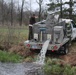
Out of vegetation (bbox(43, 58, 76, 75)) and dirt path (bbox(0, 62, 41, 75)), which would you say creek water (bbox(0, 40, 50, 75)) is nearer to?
dirt path (bbox(0, 62, 41, 75))

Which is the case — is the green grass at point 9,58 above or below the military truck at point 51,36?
below

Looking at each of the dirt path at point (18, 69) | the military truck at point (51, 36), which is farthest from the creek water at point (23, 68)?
the military truck at point (51, 36)

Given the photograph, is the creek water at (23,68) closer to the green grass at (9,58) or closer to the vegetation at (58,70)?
the vegetation at (58,70)

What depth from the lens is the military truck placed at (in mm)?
16398

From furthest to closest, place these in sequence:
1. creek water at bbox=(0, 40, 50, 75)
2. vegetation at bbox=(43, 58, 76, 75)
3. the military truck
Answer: the military truck
creek water at bbox=(0, 40, 50, 75)
vegetation at bbox=(43, 58, 76, 75)

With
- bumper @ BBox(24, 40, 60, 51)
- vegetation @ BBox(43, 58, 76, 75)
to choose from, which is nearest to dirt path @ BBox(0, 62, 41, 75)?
vegetation @ BBox(43, 58, 76, 75)

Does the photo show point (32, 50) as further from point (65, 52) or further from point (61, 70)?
point (61, 70)

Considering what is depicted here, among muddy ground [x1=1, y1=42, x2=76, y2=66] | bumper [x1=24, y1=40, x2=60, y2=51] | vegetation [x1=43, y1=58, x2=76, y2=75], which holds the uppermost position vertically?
bumper [x1=24, y1=40, x2=60, y2=51]

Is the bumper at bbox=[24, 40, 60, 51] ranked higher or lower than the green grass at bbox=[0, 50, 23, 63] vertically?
higher

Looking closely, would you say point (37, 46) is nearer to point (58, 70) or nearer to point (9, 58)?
point (9, 58)

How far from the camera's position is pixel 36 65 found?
14219mm

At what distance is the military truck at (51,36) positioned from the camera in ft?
53.8

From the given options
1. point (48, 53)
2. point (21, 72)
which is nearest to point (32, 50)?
point (48, 53)

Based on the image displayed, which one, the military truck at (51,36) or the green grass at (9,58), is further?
the military truck at (51,36)
